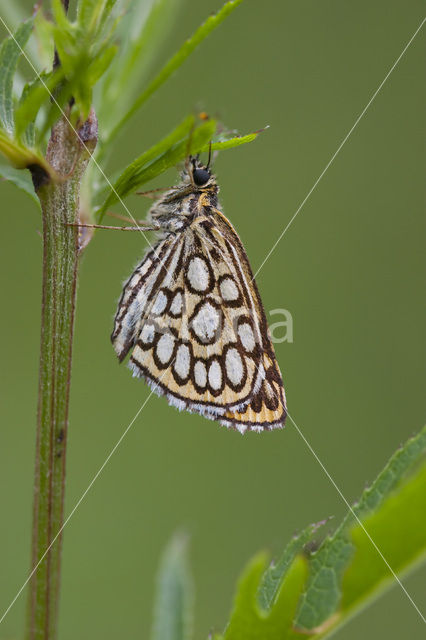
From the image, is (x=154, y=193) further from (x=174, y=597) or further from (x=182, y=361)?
(x=174, y=597)

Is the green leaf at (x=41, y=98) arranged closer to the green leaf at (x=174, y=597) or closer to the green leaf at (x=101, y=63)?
the green leaf at (x=101, y=63)

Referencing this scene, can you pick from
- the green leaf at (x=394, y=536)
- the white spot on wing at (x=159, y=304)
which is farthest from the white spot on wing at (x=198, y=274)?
the green leaf at (x=394, y=536)

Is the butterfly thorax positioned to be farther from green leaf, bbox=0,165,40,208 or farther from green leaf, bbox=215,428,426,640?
green leaf, bbox=215,428,426,640

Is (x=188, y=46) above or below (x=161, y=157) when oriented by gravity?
above

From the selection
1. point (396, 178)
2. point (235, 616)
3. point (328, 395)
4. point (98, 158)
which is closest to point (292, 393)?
point (328, 395)

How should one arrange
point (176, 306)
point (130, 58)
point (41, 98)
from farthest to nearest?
point (176, 306)
point (130, 58)
point (41, 98)

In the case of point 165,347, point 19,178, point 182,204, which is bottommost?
point 165,347

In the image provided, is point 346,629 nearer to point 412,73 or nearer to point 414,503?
point 414,503

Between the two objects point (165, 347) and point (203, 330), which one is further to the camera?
point (203, 330)

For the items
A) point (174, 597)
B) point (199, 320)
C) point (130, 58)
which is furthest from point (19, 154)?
point (199, 320)
